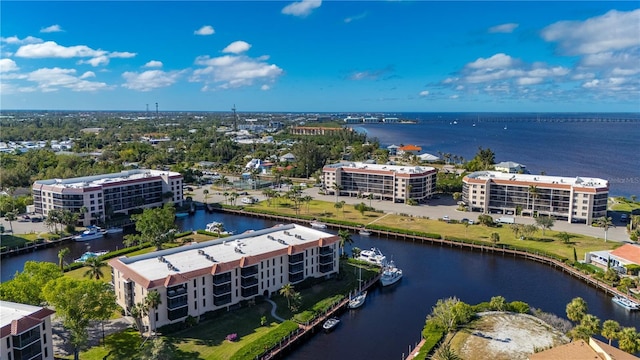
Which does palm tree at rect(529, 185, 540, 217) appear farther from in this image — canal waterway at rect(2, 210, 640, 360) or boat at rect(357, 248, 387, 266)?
boat at rect(357, 248, 387, 266)

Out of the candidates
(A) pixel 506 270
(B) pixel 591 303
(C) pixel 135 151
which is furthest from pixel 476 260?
(C) pixel 135 151

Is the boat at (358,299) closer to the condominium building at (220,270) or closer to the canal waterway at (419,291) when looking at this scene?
the canal waterway at (419,291)

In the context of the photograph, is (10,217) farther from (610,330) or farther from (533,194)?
(533,194)

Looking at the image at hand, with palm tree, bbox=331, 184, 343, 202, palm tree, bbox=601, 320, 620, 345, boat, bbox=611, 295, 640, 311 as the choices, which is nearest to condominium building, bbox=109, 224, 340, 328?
palm tree, bbox=601, 320, 620, 345

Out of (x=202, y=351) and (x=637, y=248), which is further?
(x=637, y=248)

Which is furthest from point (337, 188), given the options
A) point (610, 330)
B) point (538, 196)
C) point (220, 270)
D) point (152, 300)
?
point (610, 330)

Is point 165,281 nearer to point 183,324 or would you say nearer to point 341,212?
point 183,324

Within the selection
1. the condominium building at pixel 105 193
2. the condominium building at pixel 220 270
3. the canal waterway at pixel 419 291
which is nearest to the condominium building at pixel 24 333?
the condominium building at pixel 220 270
